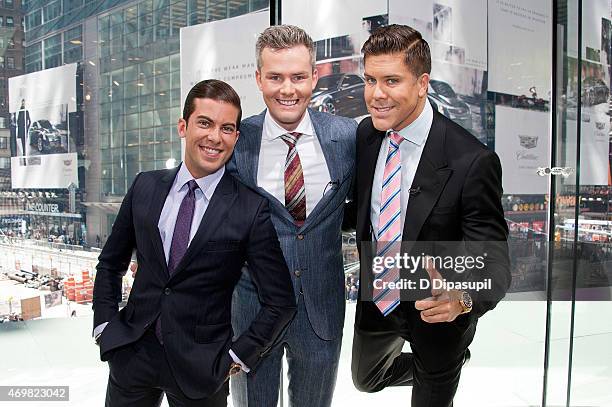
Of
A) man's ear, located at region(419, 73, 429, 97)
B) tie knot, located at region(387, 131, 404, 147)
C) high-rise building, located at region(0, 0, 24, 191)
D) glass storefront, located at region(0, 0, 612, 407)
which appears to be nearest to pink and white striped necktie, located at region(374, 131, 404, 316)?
tie knot, located at region(387, 131, 404, 147)

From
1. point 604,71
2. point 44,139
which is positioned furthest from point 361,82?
point 44,139

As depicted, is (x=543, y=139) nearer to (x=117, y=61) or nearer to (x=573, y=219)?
(x=573, y=219)

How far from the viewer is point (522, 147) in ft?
11.4

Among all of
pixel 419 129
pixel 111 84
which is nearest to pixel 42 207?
pixel 111 84

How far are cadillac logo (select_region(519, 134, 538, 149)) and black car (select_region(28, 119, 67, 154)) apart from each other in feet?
9.00

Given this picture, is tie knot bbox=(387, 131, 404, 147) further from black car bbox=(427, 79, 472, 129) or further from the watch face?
black car bbox=(427, 79, 472, 129)

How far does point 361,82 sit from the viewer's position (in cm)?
317

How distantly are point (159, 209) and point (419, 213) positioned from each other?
908 millimetres

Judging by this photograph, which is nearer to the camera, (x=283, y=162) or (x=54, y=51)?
(x=283, y=162)

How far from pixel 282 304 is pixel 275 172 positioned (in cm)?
51

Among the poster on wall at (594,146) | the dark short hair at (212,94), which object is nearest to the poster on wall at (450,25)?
the poster on wall at (594,146)

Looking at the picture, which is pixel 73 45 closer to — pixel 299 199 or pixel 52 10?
pixel 52 10

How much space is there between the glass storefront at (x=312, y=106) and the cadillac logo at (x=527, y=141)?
0.07m

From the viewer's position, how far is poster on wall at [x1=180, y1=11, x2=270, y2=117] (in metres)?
3.13
